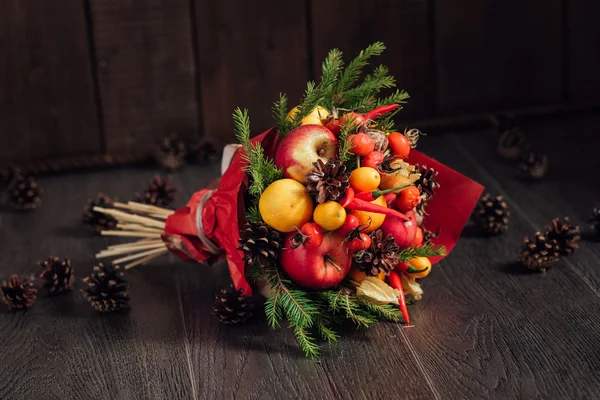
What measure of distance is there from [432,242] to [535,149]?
→ 0.75 metres

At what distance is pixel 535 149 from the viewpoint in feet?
7.39

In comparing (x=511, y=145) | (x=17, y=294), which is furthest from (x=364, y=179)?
(x=511, y=145)

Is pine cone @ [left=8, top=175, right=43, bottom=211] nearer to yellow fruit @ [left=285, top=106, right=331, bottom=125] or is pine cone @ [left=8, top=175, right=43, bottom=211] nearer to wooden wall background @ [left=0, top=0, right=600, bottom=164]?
wooden wall background @ [left=0, top=0, right=600, bottom=164]

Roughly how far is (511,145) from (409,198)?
86 cm

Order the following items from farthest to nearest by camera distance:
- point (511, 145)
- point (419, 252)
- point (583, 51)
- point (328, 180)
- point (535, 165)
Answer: point (583, 51)
point (511, 145)
point (535, 165)
point (419, 252)
point (328, 180)

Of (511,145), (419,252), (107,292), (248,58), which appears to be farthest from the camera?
(248,58)

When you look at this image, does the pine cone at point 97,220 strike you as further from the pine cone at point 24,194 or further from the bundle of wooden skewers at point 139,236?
the pine cone at point 24,194

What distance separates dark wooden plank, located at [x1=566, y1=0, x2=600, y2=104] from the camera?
2385 millimetres

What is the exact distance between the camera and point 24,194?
2.05m

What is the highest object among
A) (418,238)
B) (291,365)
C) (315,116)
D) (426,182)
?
(315,116)

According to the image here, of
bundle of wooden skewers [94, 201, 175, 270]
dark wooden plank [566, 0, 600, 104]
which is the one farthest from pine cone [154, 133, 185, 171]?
dark wooden plank [566, 0, 600, 104]

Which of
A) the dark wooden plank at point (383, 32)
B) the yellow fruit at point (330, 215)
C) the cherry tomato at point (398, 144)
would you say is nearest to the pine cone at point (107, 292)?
the yellow fruit at point (330, 215)

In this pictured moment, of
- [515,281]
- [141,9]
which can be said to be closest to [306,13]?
[141,9]

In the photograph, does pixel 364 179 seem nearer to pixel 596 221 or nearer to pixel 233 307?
pixel 233 307
